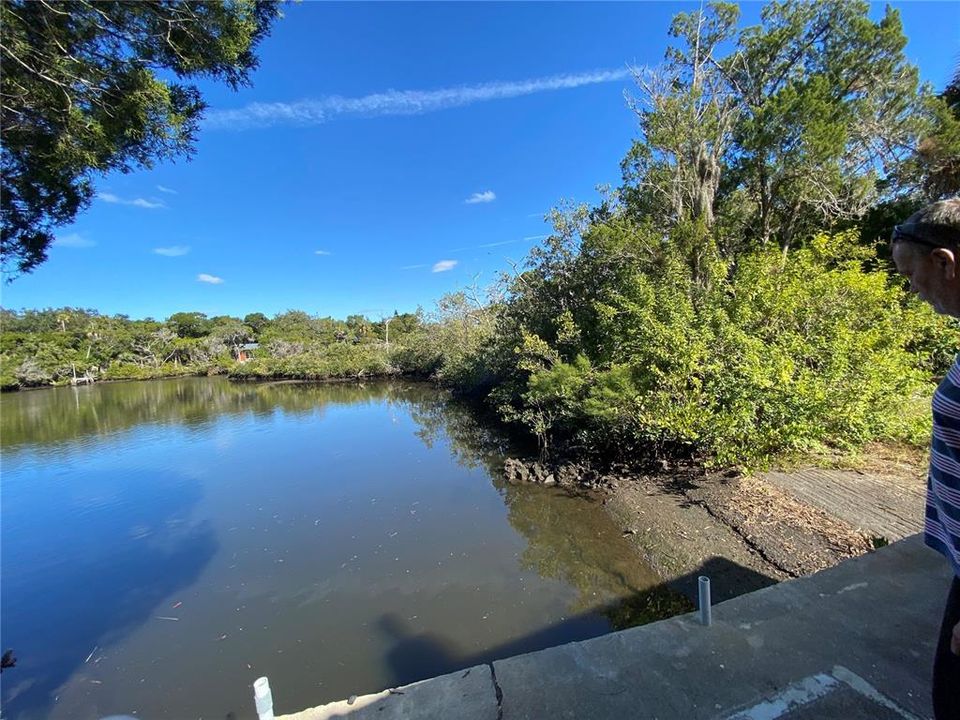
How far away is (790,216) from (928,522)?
1205 cm

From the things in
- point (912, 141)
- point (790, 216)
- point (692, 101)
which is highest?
point (692, 101)

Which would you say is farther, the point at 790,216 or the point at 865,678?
the point at 790,216

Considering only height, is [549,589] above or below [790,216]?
below

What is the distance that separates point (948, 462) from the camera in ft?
3.04

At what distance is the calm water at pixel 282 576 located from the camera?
4.23 metres

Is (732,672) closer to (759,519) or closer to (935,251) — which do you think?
(935,251)

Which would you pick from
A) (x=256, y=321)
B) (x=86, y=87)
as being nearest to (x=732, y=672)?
(x=86, y=87)

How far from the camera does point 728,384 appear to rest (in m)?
5.80

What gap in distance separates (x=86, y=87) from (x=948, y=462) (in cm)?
429

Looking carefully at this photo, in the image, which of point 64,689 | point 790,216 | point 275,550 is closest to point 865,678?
point 64,689

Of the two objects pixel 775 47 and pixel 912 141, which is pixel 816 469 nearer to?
pixel 912 141

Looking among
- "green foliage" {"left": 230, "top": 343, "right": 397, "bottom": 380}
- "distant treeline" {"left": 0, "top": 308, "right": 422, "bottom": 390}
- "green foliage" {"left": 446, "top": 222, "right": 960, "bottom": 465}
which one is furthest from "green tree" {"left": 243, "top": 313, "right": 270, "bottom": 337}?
"green foliage" {"left": 446, "top": 222, "right": 960, "bottom": 465}

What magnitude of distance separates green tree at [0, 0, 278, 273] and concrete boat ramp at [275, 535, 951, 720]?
11.8ft

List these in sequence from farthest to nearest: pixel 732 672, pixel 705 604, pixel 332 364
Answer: pixel 332 364
pixel 705 604
pixel 732 672
